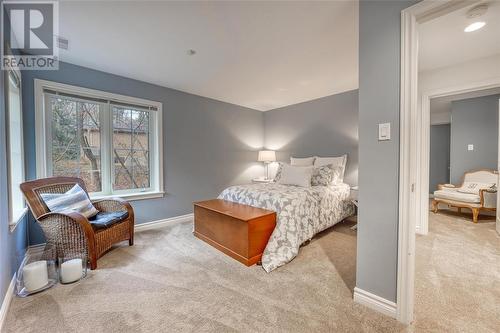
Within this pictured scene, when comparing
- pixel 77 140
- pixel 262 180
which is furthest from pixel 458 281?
pixel 77 140

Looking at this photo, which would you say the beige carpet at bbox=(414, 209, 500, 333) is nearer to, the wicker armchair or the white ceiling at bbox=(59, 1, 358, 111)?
the white ceiling at bbox=(59, 1, 358, 111)

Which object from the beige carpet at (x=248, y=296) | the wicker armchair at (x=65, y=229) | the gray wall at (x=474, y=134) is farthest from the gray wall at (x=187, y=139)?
the gray wall at (x=474, y=134)

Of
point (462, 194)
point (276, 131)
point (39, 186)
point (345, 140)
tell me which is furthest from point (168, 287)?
point (462, 194)

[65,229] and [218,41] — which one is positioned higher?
[218,41]

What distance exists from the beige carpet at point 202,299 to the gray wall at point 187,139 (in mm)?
1284

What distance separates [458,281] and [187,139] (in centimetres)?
382

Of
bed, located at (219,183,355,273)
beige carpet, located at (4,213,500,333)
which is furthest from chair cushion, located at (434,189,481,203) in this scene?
bed, located at (219,183,355,273)

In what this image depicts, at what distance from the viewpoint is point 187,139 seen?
3.76 m

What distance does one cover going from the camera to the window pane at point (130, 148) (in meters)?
3.11

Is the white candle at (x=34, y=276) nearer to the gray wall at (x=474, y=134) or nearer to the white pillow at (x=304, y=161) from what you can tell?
the white pillow at (x=304, y=161)

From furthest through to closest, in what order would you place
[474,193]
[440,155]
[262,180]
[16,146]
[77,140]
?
[440,155], [262,180], [474,193], [77,140], [16,146]

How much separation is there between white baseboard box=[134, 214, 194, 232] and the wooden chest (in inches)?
39.3

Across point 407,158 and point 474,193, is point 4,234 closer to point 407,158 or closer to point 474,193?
point 407,158

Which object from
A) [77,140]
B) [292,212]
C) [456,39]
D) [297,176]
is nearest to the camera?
[456,39]
